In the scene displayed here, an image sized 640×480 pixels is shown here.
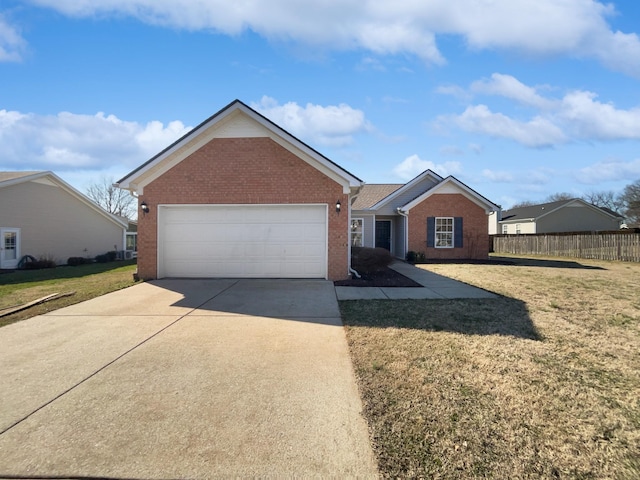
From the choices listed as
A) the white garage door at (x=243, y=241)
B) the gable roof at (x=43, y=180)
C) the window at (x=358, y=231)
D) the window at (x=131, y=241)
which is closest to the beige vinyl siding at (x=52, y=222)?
the gable roof at (x=43, y=180)

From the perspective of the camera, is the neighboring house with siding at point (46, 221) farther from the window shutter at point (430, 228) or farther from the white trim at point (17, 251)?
the window shutter at point (430, 228)

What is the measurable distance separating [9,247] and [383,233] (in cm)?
2128

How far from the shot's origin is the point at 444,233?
19.7m

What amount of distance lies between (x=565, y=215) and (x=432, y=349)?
36.8 m

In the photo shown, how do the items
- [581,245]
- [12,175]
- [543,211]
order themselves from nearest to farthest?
[12,175] → [581,245] → [543,211]

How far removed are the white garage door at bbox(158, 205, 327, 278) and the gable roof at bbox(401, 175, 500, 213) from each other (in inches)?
395

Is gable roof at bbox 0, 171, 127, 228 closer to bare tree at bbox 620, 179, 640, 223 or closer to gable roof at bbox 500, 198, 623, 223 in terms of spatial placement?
gable roof at bbox 500, 198, 623, 223

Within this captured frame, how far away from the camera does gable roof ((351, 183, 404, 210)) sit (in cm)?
2248

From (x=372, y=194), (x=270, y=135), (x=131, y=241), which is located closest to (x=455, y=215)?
(x=372, y=194)

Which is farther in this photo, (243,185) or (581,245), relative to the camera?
(581,245)

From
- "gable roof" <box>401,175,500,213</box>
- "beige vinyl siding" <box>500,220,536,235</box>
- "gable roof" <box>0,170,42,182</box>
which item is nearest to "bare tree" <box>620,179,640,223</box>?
"beige vinyl siding" <box>500,220,536,235</box>

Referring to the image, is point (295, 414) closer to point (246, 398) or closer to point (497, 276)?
point (246, 398)

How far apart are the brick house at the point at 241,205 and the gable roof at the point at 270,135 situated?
0.03 m

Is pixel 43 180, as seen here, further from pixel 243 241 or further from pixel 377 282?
pixel 377 282
